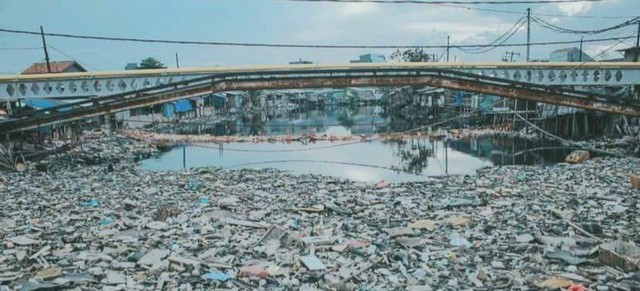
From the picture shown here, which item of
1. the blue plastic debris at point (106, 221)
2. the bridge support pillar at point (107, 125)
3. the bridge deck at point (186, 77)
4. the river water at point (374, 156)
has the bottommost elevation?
the river water at point (374, 156)

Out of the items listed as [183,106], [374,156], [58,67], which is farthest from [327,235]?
[183,106]

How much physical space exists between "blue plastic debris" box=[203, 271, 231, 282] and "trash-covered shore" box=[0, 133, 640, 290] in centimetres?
2

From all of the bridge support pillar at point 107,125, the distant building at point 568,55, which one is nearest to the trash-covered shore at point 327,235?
the bridge support pillar at point 107,125

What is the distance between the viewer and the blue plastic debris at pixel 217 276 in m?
5.16

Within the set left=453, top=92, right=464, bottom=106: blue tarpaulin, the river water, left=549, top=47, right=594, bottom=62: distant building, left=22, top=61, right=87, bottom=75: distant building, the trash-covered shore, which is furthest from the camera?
left=453, top=92, right=464, bottom=106: blue tarpaulin

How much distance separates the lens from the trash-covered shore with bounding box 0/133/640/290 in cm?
506

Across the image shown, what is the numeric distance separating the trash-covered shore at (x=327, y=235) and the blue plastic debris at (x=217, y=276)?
23mm

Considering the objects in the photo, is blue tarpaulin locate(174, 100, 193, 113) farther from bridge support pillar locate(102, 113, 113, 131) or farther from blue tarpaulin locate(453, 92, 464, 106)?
blue tarpaulin locate(453, 92, 464, 106)

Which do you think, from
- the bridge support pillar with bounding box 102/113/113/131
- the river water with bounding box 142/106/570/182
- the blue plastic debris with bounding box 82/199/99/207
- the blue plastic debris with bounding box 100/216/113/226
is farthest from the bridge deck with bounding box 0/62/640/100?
the blue plastic debris with bounding box 100/216/113/226

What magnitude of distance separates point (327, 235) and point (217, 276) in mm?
2015

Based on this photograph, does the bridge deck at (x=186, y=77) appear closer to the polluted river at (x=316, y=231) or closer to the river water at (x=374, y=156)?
the river water at (x=374, y=156)

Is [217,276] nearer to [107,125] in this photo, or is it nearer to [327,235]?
[327,235]

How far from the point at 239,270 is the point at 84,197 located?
20.8ft

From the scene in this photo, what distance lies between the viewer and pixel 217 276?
5.21 meters
